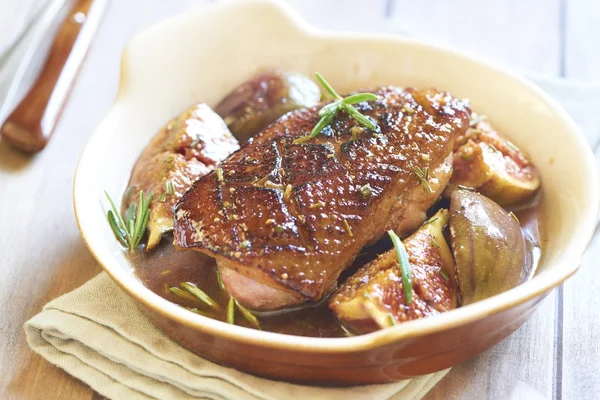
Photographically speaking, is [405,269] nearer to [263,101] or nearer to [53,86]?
[263,101]

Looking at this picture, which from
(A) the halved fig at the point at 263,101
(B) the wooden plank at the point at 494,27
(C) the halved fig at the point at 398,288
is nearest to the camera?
(C) the halved fig at the point at 398,288

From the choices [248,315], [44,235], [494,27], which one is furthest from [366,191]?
[494,27]

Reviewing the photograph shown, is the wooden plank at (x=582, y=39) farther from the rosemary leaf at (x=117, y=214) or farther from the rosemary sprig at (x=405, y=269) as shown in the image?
the rosemary leaf at (x=117, y=214)

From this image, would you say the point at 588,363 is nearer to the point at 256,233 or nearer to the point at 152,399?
the point at 256,233

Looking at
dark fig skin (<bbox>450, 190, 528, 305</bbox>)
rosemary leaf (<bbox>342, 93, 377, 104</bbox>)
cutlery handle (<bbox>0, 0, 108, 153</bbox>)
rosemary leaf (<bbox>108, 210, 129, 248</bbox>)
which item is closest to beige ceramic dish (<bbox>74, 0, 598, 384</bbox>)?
rosemary leaf (<bbox>108, 210, 129, 248</bbox>)

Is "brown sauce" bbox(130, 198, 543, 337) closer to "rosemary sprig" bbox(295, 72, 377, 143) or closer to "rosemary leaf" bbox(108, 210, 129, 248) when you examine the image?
"rosemary leaf" bbox(108, 210, 129, 248)

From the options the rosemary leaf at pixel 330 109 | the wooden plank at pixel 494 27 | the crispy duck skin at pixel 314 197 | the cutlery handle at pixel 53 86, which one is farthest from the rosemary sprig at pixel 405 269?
the wooden plank at pixel 494 27
